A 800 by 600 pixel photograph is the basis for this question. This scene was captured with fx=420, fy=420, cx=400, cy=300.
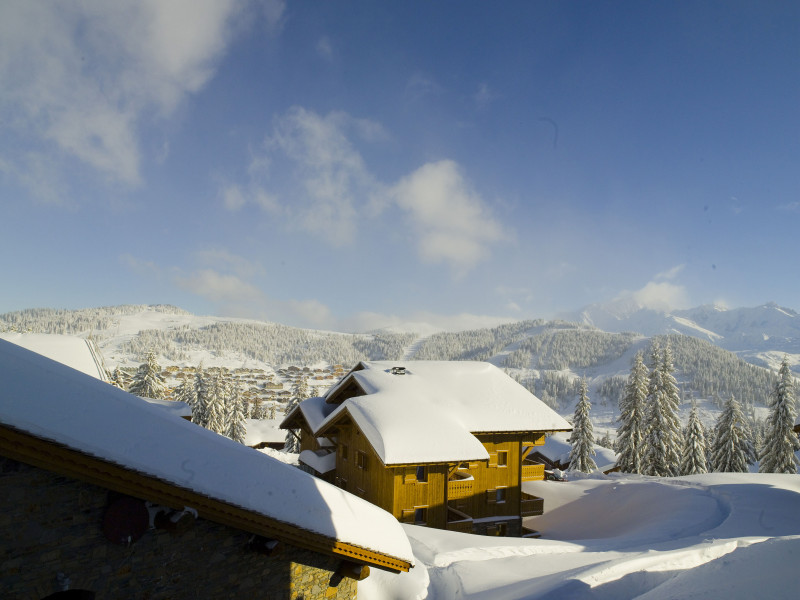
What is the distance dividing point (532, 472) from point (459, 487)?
211 inches

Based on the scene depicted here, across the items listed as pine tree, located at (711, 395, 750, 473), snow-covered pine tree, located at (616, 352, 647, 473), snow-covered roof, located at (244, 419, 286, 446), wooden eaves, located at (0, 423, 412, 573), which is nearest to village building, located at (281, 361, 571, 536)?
wooden eaves, located at (0, 423, 412, 573)

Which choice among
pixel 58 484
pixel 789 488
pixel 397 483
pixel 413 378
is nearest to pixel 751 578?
pixel 58 484

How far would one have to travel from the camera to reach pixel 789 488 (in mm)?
21438

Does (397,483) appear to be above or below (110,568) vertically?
below

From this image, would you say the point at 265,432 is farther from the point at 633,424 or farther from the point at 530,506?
the point at 530,506

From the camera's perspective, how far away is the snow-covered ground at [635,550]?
705 cm

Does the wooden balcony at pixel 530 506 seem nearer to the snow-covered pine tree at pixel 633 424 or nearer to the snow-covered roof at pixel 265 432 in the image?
the snow-covered pine tree at pixel 633 424

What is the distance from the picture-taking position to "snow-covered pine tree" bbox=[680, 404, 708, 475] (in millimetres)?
36344

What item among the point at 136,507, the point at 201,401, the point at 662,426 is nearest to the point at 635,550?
the point at 136,507

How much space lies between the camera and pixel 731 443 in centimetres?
3684

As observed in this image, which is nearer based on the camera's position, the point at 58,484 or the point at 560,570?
the point at 58,484

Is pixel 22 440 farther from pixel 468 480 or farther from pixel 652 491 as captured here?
pixel 652 491

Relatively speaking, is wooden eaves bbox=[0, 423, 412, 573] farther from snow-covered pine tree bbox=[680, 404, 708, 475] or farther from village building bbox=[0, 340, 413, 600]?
snow-covered pine tree bbox=[680, 404, 708, 475]

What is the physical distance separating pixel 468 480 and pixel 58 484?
53.4 ft
